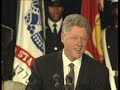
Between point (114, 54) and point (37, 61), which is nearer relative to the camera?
point (37, 61)

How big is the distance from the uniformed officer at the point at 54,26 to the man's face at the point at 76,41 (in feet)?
6.10

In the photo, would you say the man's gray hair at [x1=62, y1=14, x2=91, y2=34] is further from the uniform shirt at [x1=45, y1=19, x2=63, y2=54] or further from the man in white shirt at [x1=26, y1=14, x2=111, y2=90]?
the uniform shirt at [x1=45, y1=19, x2=63, y2=54]

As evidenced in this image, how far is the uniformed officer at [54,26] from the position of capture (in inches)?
155

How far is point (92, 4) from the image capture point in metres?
4.02

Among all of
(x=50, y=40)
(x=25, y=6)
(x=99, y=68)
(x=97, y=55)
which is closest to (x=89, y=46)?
(x=97, y=55)

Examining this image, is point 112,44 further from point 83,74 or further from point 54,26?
point 83,74

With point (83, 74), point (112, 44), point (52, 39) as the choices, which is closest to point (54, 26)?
point (52, 39)

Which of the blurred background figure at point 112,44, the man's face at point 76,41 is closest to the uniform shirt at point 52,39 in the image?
the blurred background figure at point 112,44

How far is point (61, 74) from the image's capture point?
6.81 feet

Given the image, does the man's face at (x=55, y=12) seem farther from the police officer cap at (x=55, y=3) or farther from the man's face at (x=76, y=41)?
the man's face at (x=76, y=41)

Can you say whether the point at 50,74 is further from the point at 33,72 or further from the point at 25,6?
the point at 25,6

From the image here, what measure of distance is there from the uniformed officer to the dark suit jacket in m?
1.74

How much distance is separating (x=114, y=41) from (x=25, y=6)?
103 centimetres

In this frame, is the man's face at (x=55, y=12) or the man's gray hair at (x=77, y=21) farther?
the man's face at (x=55, y=12)
